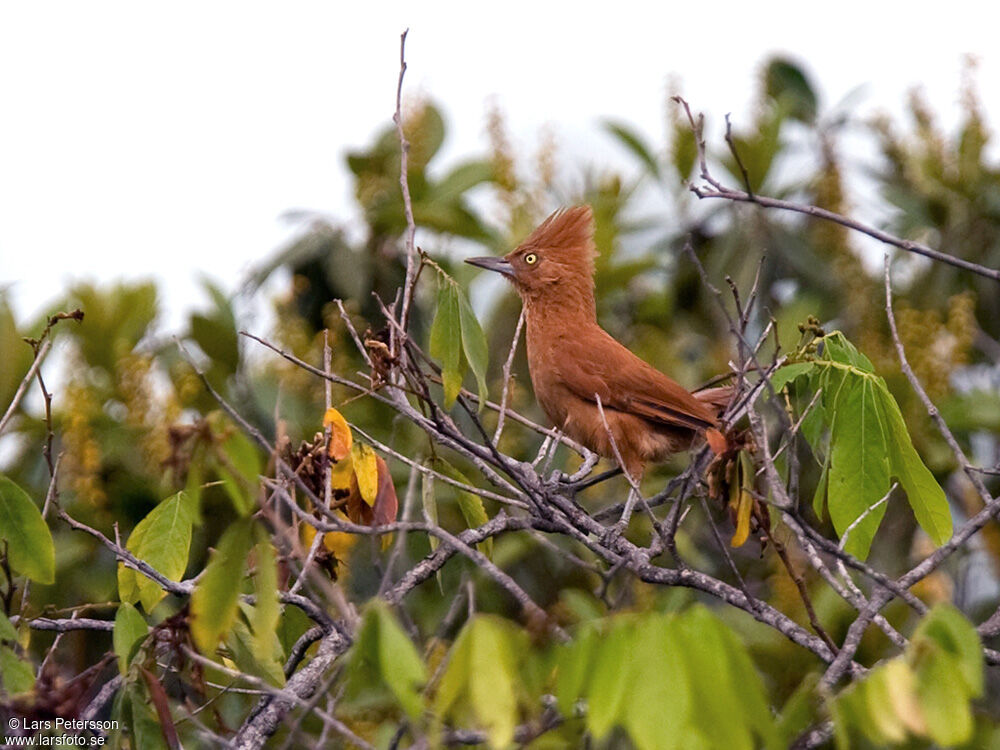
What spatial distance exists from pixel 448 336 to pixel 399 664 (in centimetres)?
114

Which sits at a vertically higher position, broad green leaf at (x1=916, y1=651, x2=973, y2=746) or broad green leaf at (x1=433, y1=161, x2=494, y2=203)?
broad green leaf at (x1=433, y1=161, x2=494, y2=203)

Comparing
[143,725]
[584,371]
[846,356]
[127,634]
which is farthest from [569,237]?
[143,725]

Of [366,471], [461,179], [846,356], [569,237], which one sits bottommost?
[366,471]

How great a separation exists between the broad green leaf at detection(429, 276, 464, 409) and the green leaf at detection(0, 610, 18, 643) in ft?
3.16

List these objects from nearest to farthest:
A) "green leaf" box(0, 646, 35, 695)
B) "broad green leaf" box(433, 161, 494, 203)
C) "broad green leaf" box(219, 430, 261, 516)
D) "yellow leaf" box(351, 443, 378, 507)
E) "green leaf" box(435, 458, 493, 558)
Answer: "broad green leaf" box(219, 430, 261, 516), "green leaf" box(0, 646, 35, 695), "yellow leaf" box(351, 443, 378, 507), "green leaf" box(435, 458, 493, 558), "broad green leaf" box(433, 161, 494, 203)

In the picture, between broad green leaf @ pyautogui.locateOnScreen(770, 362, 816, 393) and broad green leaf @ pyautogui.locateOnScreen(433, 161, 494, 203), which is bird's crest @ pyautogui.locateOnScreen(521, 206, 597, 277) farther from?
broad green leaf @ pyautogui.locateOnScreen(770, 362, 816, 393)

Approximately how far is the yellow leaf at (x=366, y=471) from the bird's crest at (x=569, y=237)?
207cm

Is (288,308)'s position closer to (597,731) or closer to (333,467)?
(333,467)

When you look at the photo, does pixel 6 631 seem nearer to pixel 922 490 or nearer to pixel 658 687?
pixel 658 687

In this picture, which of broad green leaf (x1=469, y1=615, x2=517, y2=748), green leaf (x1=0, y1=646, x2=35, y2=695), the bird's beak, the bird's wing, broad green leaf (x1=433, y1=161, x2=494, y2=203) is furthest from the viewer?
broad green leaf (x1=433, y1=161, x2=494, y2=203)

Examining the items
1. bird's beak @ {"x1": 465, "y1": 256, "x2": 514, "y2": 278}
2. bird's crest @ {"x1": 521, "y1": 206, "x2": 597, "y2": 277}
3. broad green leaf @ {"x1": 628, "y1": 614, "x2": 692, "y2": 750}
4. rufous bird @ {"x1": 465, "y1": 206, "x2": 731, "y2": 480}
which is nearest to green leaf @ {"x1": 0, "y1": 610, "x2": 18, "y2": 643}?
broad green leaf @ {"x1": 628, "y1": 614, "x2": 692, "y2": 750}

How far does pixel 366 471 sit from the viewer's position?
9.09 feet

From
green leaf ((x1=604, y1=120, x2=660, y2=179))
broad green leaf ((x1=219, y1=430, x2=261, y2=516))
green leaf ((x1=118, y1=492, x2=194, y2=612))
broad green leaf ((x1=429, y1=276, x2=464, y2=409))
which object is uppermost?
green leaf ((x1=604, y1=120, x2=660, y2=179))

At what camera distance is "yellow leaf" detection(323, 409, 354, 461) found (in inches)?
111
